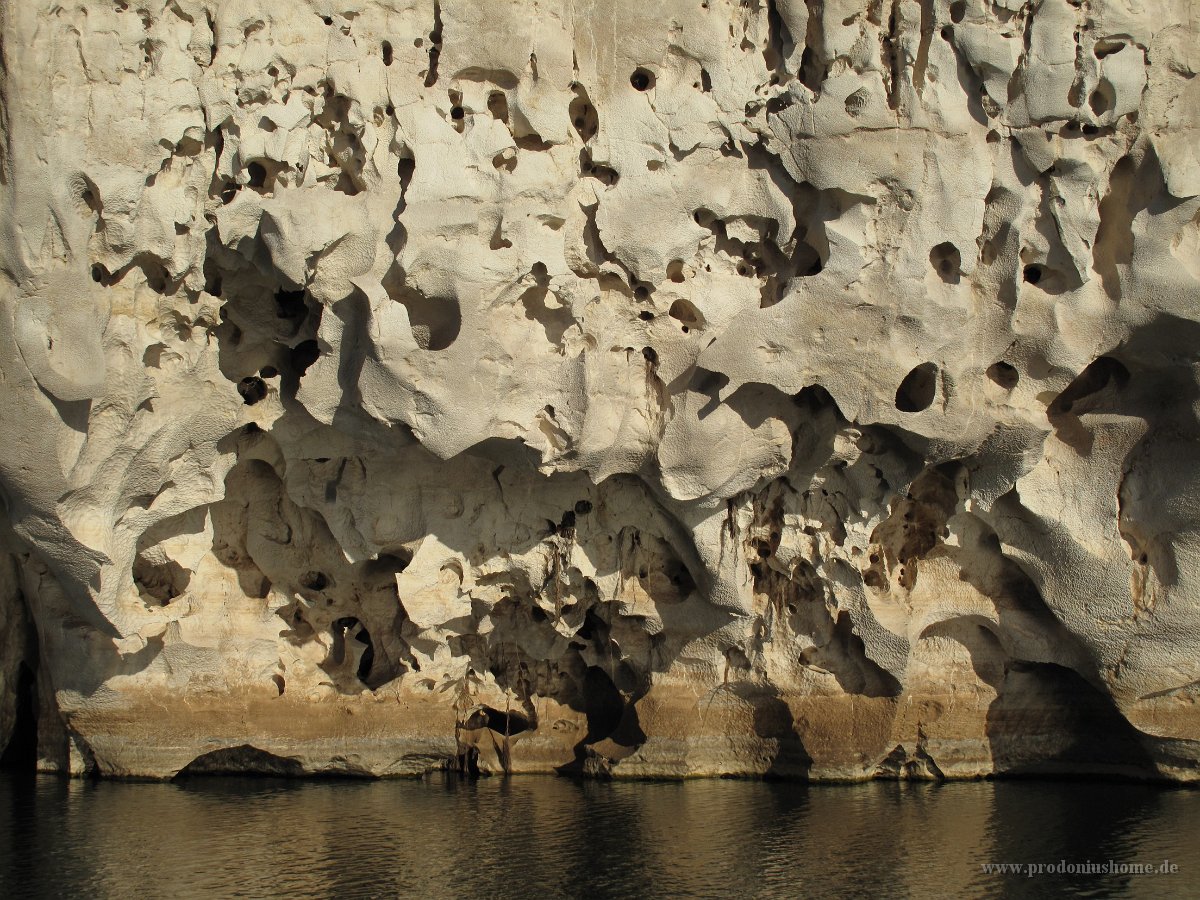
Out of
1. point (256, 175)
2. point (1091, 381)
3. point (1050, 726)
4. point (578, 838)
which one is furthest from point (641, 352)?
point (1050, 726)

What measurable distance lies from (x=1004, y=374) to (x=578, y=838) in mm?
5066

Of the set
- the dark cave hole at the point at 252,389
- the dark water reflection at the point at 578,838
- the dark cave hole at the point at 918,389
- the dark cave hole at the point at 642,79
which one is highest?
the dark cave hole at the point at 642,79

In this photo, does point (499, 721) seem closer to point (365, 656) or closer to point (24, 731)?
point (365, 656)

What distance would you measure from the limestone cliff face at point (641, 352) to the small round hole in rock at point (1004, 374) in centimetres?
4

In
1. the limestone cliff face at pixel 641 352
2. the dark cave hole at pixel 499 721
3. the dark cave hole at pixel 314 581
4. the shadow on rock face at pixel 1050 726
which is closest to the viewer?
the limestone cliff face at pixel 641 352

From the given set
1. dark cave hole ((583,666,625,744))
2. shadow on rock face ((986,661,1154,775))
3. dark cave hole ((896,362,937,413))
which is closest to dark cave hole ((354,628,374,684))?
dark cave hole ((583,666,625,744))

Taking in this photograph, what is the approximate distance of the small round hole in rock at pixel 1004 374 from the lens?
11492 mm

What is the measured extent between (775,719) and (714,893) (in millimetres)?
3855

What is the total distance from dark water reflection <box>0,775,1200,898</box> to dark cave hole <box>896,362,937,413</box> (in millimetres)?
3243

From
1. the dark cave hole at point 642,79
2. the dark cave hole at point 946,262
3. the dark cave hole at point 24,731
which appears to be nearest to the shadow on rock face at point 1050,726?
the dark cave hole at point 946,262

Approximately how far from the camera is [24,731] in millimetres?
13289

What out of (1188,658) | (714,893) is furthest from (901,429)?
(714,893)

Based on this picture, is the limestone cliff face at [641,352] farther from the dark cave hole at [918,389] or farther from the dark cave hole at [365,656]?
the dark cave hole at [365,656]

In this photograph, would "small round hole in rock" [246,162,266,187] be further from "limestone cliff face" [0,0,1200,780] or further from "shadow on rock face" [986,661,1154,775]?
"shadow on rock face" [986,661,1154,775]
